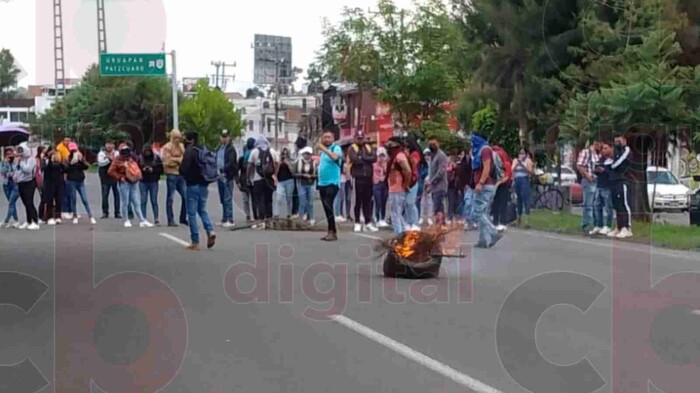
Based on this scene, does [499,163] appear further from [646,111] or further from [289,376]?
[289,376]

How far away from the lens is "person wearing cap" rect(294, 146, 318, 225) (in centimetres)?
2152

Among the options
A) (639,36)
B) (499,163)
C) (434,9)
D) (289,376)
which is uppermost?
(434,9)

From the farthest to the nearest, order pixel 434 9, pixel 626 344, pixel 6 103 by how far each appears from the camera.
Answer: pixel 6 103 < pixel 434 9 < pixel 626 344

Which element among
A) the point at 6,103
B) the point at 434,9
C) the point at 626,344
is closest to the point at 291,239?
the point at 626,344

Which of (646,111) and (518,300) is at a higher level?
(646,111)

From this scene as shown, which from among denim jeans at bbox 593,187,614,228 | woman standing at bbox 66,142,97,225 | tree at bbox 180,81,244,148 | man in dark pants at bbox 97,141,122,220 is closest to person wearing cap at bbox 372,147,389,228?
denim jeans at bbox 593,187,614,228

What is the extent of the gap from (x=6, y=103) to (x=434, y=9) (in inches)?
4225

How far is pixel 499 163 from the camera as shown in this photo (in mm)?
18312

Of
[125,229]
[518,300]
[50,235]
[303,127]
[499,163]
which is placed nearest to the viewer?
[518,300]

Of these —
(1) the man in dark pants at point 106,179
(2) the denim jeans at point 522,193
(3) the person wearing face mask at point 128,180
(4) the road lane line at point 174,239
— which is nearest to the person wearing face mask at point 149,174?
(3) the person wearing face mask at point 128,180

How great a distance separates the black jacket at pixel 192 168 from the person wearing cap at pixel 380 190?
544 cm

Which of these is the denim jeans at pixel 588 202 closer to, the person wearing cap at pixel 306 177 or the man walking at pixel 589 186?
the man walking at pixel 589 186

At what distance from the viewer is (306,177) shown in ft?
70.6

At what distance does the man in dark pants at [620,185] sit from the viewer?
1959cm
